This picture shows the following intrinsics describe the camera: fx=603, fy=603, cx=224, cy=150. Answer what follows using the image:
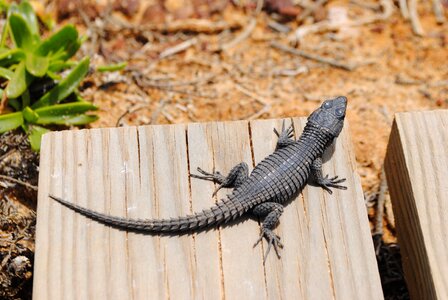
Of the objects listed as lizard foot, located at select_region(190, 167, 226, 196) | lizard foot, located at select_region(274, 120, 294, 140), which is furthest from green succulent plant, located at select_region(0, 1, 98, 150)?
lizard foot, located at select_region(274, 120, 294, 140)

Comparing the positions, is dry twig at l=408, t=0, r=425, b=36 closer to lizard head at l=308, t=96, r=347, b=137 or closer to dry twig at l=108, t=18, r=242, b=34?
dry twig at l=108, t=18, r=242, b=34

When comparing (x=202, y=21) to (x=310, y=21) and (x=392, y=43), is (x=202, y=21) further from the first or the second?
(x=392, y=43)

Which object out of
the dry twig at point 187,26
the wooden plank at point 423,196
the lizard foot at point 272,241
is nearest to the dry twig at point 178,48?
the dry twig at point 187,26

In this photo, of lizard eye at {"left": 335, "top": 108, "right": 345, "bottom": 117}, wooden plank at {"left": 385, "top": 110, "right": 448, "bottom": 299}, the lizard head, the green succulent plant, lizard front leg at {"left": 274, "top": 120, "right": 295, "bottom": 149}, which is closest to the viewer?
wooden plank at {"left": 385, "top": 110, "right": 448, "bottom": 299}

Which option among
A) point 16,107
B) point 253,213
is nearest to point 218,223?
point 253,213

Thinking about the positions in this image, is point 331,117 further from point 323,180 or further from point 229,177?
point 229,177
